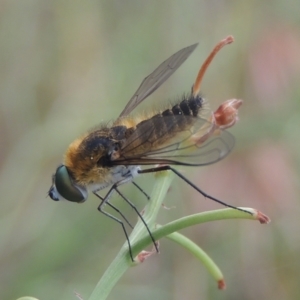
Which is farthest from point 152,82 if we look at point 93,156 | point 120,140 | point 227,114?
point 227,114

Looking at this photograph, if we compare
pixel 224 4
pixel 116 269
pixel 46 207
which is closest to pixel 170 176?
pixel 116 269

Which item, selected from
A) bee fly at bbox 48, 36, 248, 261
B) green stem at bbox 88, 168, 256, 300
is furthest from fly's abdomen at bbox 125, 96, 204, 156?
green stem at bbox 88, 168, 256, 300

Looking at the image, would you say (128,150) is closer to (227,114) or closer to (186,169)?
(227,114)

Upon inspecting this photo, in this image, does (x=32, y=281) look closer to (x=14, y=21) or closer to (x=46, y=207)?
(x=46, y=207)

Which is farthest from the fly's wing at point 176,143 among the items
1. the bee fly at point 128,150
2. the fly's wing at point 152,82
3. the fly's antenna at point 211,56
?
the fly's wing at point 152,82

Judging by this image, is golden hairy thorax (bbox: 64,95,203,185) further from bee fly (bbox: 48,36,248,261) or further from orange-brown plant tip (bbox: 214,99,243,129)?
orange-brown plant tip (bbox: 214,99,243,129)

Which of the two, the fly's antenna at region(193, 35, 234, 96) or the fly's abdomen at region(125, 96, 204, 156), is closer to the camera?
the fly's antenna at region(193, 35, 234, 96)

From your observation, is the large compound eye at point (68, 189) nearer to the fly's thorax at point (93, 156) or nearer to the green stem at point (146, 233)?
the fly's thorax at point (93, 156)

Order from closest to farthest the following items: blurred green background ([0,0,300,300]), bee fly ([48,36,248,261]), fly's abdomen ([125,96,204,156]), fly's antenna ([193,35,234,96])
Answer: fly's antenna ([193,35,234,96]) → bee fly ([48,36,248,261]) → fly's abdomen ([125,96,204,156]) → blurred green background ([0,0,300,300])
